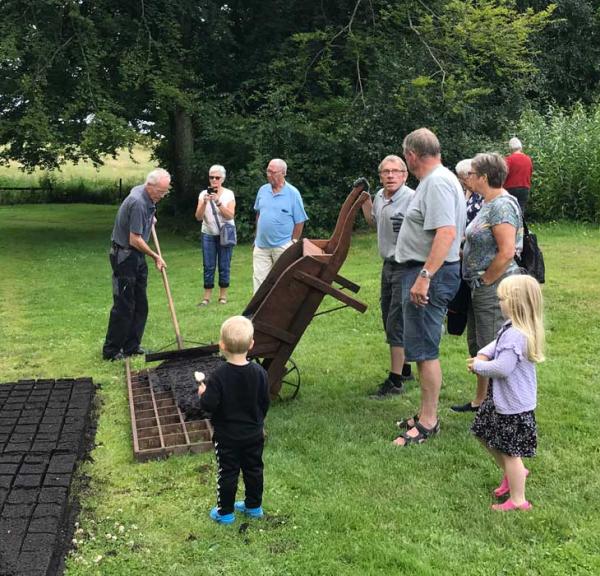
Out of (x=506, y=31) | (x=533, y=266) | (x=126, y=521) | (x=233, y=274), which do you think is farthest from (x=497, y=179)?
(x=506, y=31)

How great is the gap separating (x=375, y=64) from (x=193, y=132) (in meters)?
5.77

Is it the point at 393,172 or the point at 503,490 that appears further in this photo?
the point at 393,172

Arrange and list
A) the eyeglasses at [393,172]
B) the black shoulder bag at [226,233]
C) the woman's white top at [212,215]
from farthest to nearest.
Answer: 1. the black shoulder bag at [226,233]
2. the woman's white top at [212,215]
3. the eyeglasses at [393,172]

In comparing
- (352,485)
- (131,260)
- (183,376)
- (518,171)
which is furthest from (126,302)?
(518,171)

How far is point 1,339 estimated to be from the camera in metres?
7.93

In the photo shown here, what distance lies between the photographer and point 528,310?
3477 millimetres

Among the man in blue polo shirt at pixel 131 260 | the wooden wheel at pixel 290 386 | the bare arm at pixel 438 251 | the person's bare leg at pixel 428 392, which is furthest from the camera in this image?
the man in blue polo shirt at pixel 131 260

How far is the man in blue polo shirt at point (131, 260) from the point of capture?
660 centimetres

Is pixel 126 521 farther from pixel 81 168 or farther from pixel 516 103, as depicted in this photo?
pixel 81 168

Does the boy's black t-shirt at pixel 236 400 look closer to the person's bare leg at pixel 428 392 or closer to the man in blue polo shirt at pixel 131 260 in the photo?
the person's bare leg at pixel 428 392

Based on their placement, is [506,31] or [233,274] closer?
[233,274]

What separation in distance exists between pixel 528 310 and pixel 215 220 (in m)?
6.07

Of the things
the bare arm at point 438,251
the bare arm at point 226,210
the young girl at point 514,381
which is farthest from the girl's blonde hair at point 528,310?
the bare arm at point 226,210

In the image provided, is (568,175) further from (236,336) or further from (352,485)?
(236,336)
